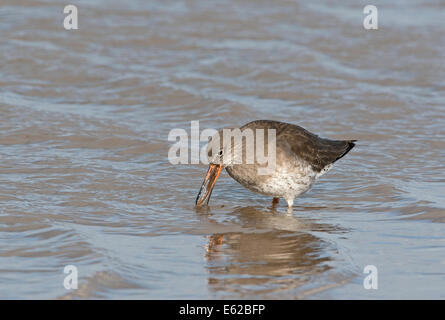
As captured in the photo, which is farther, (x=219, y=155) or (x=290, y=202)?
(x=290, y=202)

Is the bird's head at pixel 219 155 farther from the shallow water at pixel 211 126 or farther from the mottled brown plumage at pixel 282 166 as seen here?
the shallow water at pixel 211 126

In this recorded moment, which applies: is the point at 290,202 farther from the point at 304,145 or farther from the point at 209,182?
the point at 209,182

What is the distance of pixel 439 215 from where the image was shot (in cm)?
756

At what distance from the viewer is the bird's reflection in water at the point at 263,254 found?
19.3 feet

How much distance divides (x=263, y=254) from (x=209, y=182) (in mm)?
1368

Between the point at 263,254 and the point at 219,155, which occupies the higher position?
the point at 219,155

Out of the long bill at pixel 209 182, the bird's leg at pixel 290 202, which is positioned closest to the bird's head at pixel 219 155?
the long bill at pixel 209 182

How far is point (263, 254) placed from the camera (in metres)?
6.59

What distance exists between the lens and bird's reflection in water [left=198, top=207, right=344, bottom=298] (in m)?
5.88

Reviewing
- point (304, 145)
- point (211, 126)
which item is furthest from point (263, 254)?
point (211, 126)

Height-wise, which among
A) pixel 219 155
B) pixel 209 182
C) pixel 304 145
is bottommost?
pixel 209 182

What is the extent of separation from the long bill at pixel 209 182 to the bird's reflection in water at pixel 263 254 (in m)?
0.13
